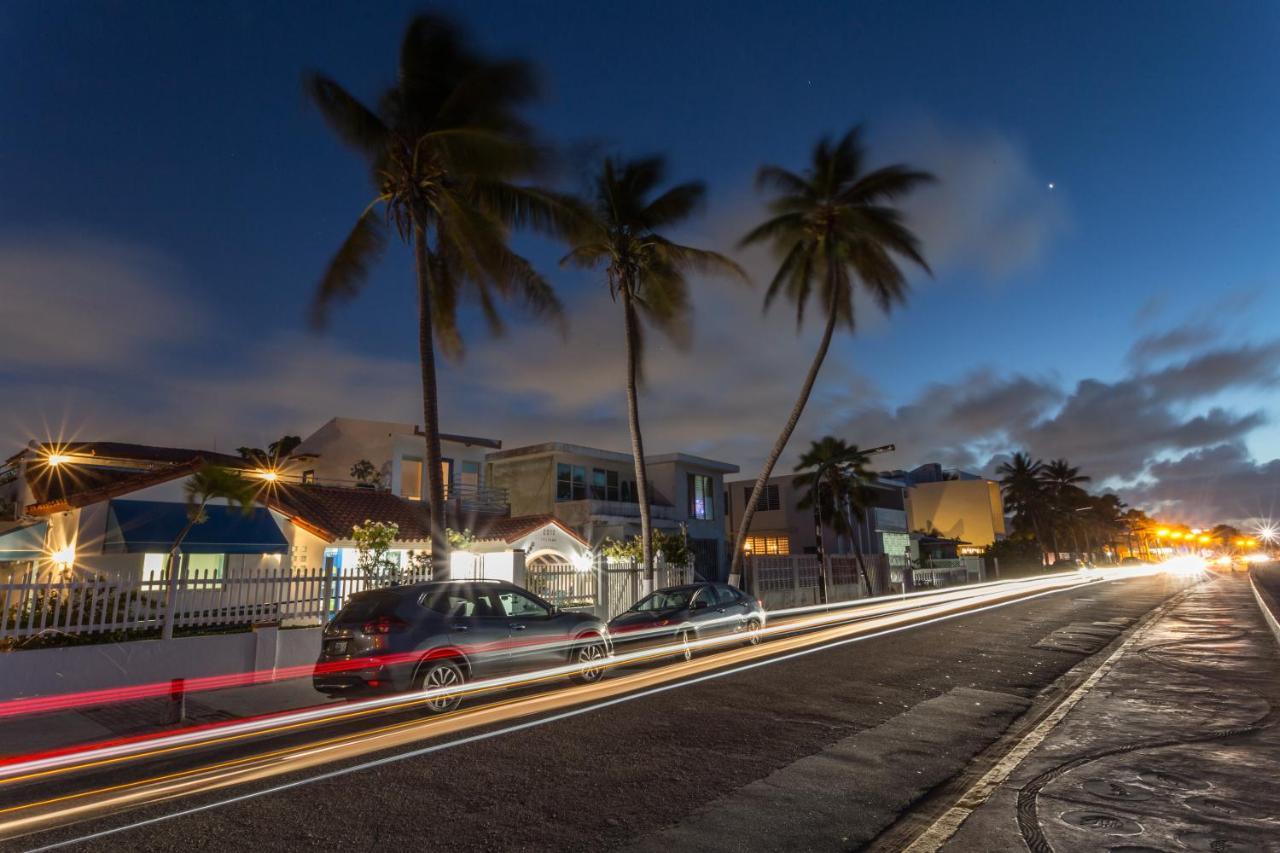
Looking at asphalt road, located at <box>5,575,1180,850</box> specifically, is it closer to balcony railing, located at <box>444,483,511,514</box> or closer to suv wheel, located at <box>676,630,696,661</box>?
suv wheel, located at <box>676,630,696,661</box>

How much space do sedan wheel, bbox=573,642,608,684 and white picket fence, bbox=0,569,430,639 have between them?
5.15 meters

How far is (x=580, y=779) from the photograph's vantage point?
589 centimetres

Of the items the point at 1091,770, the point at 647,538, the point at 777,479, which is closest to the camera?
the point at 1091,770

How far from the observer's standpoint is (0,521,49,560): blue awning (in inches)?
735

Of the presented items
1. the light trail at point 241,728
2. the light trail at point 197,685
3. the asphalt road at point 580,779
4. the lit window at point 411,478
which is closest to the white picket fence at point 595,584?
the light trail at point 241,728

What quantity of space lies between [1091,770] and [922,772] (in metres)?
1.31

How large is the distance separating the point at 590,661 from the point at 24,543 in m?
16.7

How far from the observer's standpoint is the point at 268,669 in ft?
39.5

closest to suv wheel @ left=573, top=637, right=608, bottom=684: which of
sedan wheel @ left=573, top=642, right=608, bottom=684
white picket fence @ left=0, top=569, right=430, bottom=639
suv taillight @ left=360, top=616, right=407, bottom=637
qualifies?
sedan wheel @ left=573, top=642, right=608, bottom=684

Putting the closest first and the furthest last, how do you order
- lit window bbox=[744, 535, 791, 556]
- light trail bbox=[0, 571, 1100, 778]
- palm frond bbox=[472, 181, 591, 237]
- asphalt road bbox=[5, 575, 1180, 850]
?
asphalt road bbox=[5, 575, 1180, 850] < light trail bbox=[0, 571, 1100, 778] < palm frond bbox=[472, 181, 591, 237] < lit window bbox=[744, 535, 791, 556]

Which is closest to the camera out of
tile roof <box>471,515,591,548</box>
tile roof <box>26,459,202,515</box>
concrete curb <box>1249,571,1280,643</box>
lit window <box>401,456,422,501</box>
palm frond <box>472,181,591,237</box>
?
concrete curb <box>1249,571,1280,643</box>

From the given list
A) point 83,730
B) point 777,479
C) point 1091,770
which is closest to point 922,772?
point 1091,770

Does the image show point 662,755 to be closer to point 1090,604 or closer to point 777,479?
point 1090,604

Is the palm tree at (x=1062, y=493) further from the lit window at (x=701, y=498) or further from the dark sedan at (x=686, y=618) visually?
the dark sedan at (x=686, y=618)
